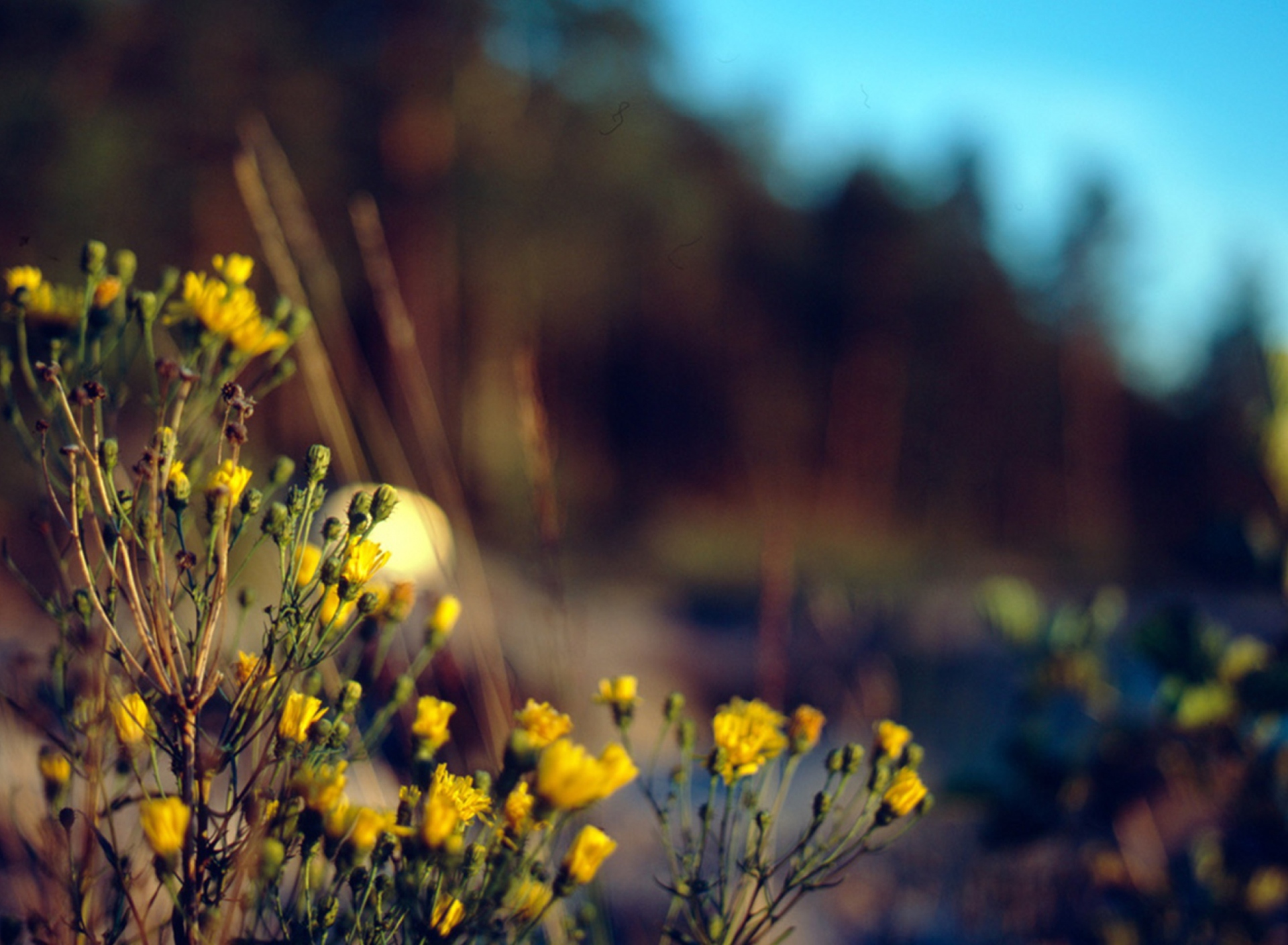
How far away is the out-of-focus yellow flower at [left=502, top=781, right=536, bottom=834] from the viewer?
0.85m

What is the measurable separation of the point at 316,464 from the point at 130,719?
31cm

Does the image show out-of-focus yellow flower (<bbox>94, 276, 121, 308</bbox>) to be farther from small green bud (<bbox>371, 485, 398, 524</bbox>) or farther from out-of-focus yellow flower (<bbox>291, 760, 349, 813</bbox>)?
out-of-focus yellow flower (<bbox>291, 760, 349, 813</bbox>)

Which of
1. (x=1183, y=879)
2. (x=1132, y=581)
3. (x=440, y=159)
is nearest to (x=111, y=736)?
(x=1183, y=879)

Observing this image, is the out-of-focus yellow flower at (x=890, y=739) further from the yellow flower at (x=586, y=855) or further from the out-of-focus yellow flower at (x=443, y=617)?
the out-of-focus yellow flower at (x=443, y=617)

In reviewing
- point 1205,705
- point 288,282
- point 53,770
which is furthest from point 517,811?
point 1205,705

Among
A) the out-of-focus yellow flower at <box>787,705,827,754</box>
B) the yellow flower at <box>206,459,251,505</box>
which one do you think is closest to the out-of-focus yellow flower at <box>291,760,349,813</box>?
the yellow flower at <box>206,459,251,505</box>

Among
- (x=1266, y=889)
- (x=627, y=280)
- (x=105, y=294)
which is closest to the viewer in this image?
(x=105, y=294)

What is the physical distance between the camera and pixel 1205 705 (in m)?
1.54

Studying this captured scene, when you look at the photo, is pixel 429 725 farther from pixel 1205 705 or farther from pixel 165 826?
pixel 1205 705

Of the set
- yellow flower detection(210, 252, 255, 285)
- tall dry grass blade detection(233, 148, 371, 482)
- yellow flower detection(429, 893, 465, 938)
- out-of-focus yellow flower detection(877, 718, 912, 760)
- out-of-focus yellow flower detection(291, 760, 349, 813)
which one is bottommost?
yellow flower detection(429, 893, 465, 938)

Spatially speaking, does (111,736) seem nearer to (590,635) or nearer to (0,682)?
(0,682)

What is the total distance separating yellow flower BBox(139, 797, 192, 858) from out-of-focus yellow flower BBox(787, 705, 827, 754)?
0.63 metres

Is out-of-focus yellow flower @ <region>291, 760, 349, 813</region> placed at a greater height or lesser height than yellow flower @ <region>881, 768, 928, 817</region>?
greater

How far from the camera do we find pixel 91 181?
7.26 m
